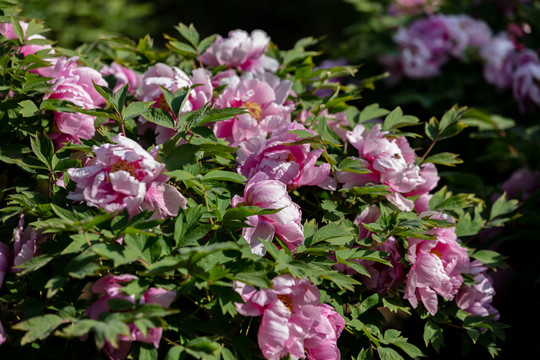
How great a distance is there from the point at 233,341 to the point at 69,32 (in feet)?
11.0

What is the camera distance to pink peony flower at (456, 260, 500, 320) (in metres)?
1.56

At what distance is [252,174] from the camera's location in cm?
136

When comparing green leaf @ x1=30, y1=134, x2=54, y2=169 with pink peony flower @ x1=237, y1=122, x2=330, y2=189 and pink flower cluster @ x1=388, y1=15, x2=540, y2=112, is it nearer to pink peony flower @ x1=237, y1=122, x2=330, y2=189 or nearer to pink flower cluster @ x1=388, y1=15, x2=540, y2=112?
pink peony flower @ x1=237, y1=122, x2=330, y2=189

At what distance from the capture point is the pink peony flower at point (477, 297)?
156 cm

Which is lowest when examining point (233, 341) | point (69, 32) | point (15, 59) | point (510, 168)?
point (510, 168)

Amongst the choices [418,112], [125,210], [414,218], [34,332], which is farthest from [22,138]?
[418,112]

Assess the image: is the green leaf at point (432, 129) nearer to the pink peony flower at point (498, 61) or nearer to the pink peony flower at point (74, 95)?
the pink peony flower at point (74, 95)

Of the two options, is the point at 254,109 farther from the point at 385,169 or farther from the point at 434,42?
the point at 434,42

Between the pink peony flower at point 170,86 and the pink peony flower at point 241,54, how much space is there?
210 mm

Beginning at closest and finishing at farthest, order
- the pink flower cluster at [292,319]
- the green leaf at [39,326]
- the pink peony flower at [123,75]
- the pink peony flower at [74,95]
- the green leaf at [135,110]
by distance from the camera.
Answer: the green leaf at [39,326]
the pink flower cluster at [292,319]
the green leaf at [135,110]
the pink peony flower at [74,95]
the pink peony flower at [123,75]

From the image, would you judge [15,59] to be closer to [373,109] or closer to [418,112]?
[373,109]

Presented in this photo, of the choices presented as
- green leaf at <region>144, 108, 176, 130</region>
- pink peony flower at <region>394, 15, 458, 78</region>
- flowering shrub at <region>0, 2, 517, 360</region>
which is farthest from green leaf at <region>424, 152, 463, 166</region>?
pink peony flower at <region>394, 15, 458, 78</region>

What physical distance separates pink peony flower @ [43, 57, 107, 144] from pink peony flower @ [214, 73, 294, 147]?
0.35 meters

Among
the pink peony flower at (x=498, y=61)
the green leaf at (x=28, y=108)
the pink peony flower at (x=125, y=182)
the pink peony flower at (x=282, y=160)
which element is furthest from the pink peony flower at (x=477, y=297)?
the pink peony flower at (x=498, y=61)
